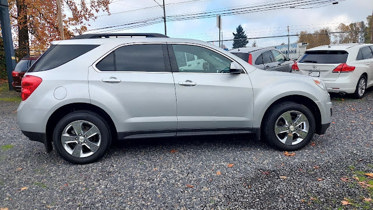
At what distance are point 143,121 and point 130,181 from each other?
2.76ft

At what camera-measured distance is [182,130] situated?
4031 mm

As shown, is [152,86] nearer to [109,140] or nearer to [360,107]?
[109,140]

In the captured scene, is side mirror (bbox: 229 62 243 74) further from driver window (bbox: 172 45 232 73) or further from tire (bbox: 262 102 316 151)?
tire (bbox: 262 102 316 151)

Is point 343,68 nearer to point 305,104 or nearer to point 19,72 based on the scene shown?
point 305,104

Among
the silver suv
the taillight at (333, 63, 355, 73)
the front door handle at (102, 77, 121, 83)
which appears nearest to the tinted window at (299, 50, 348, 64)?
the taillight at (333, 63, 355, 73)

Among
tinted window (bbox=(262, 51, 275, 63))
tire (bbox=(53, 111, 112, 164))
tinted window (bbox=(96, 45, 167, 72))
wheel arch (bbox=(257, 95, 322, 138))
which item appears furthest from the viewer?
tinted window (bbox=(262, 51, 275, 63))

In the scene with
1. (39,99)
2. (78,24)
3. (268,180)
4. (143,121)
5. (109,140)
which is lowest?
(268,180)

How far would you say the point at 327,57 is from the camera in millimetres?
7742

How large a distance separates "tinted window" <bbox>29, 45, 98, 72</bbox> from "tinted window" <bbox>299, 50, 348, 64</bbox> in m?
6.27

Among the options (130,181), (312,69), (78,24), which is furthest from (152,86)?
(78,24)

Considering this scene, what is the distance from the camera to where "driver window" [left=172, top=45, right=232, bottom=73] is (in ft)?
13.3

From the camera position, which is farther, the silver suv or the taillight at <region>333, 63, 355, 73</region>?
the taillight at <region>333, 63, 355, 73</region>

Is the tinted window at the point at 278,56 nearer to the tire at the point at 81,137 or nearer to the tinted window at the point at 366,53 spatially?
the tinted window at the point at 366,53

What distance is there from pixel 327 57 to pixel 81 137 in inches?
267
